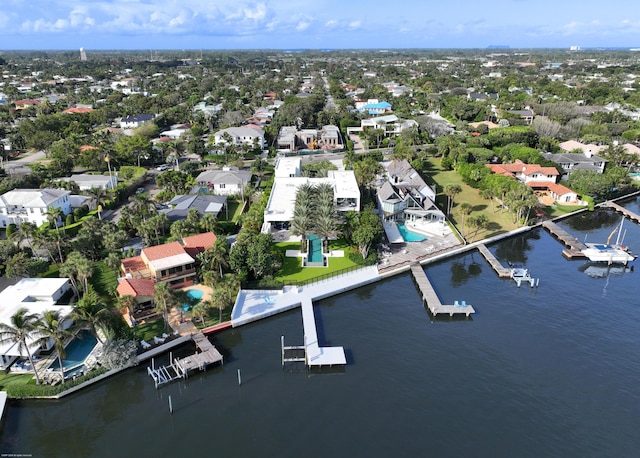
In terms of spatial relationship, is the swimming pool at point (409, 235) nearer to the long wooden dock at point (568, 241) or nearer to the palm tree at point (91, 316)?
the long wooden dock at point (568, 241)

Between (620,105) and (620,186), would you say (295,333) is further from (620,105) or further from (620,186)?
(620,105)

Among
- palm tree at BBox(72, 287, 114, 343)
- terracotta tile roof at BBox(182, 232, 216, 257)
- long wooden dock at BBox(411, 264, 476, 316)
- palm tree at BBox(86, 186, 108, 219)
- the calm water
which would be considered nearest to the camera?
the calm water

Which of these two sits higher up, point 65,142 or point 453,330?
point 65,142

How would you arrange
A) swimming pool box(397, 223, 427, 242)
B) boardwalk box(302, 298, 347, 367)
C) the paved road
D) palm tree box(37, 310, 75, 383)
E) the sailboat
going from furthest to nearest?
the paved road, swimming pool box(397, 223, 427, 242), the sailboat, boardwalk box(302, 298, 347, 367), palm tree box(37, 310, 75, 383)

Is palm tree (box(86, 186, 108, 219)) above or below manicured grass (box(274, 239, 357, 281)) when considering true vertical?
above

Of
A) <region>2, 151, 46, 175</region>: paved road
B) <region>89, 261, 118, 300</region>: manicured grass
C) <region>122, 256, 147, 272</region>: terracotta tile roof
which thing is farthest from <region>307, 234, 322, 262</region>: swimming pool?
<region>2, 151, 46, 175</region>: paved road

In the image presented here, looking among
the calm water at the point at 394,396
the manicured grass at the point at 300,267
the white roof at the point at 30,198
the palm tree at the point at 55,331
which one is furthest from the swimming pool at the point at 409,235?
the white roof at the point at 30,198

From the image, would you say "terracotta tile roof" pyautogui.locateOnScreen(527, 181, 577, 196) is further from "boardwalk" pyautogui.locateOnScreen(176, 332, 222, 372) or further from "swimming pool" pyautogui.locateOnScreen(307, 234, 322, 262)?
"boardwalk" pyautogui.locateOnScreen(176, 332, 222, 372)

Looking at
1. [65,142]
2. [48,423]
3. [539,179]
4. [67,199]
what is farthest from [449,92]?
[48,423]
